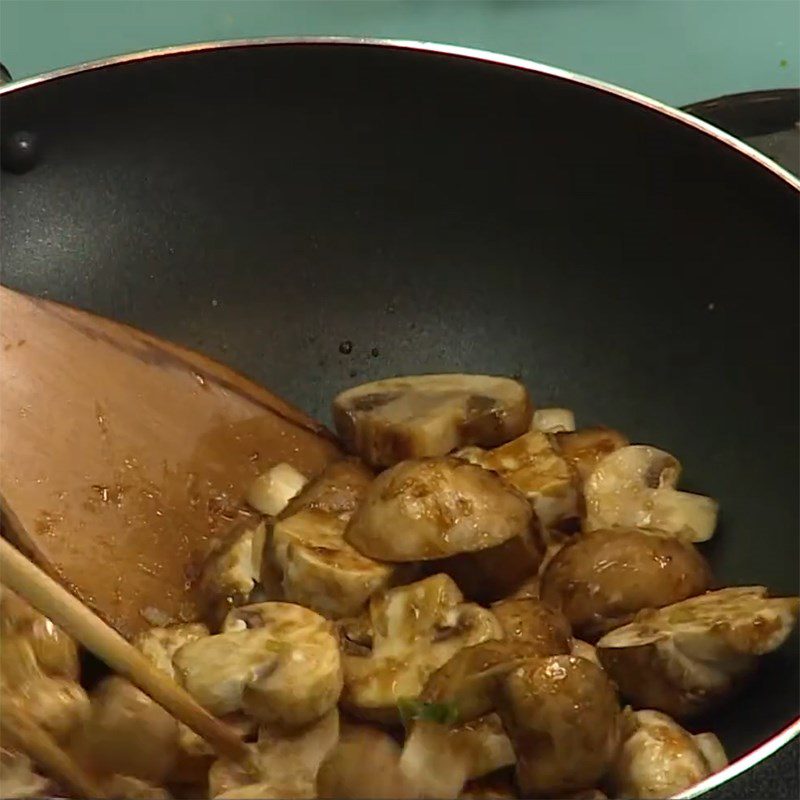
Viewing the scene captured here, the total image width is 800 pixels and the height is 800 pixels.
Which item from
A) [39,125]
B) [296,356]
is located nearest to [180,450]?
[296,356]

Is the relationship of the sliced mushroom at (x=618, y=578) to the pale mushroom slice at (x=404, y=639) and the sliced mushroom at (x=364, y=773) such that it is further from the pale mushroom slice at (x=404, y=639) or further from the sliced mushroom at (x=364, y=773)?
the sliced mushroom at (x=364, y=773)

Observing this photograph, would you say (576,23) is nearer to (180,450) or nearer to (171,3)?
(171,3)

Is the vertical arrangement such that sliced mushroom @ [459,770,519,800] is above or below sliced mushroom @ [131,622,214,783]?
below

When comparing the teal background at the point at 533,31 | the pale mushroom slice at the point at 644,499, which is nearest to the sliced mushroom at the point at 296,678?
the pale mushroom slice at the point at 644,499

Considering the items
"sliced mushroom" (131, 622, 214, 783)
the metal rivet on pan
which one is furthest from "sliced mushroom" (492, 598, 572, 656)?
the metal rivet on pan

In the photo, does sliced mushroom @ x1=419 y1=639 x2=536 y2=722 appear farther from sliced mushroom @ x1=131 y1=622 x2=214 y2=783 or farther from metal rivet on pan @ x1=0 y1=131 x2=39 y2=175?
metal rivet on pan @ x1=0 y1=131 x2=39 y2=175

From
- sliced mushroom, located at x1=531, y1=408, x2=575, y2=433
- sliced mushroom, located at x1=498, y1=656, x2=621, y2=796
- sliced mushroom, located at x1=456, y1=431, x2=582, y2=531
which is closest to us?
sliced mushroom, located at x1=498, y1=656, x2=621, y2=796

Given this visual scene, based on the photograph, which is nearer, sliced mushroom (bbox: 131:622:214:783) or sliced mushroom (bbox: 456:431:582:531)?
sliced mushroom (bbox: 131:622:214:783)

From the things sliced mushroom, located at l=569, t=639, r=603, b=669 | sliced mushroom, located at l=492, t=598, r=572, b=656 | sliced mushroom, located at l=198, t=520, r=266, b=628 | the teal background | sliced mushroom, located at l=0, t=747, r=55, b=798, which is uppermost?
the teal background

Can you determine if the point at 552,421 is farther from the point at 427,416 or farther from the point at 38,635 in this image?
the point at 38,635
